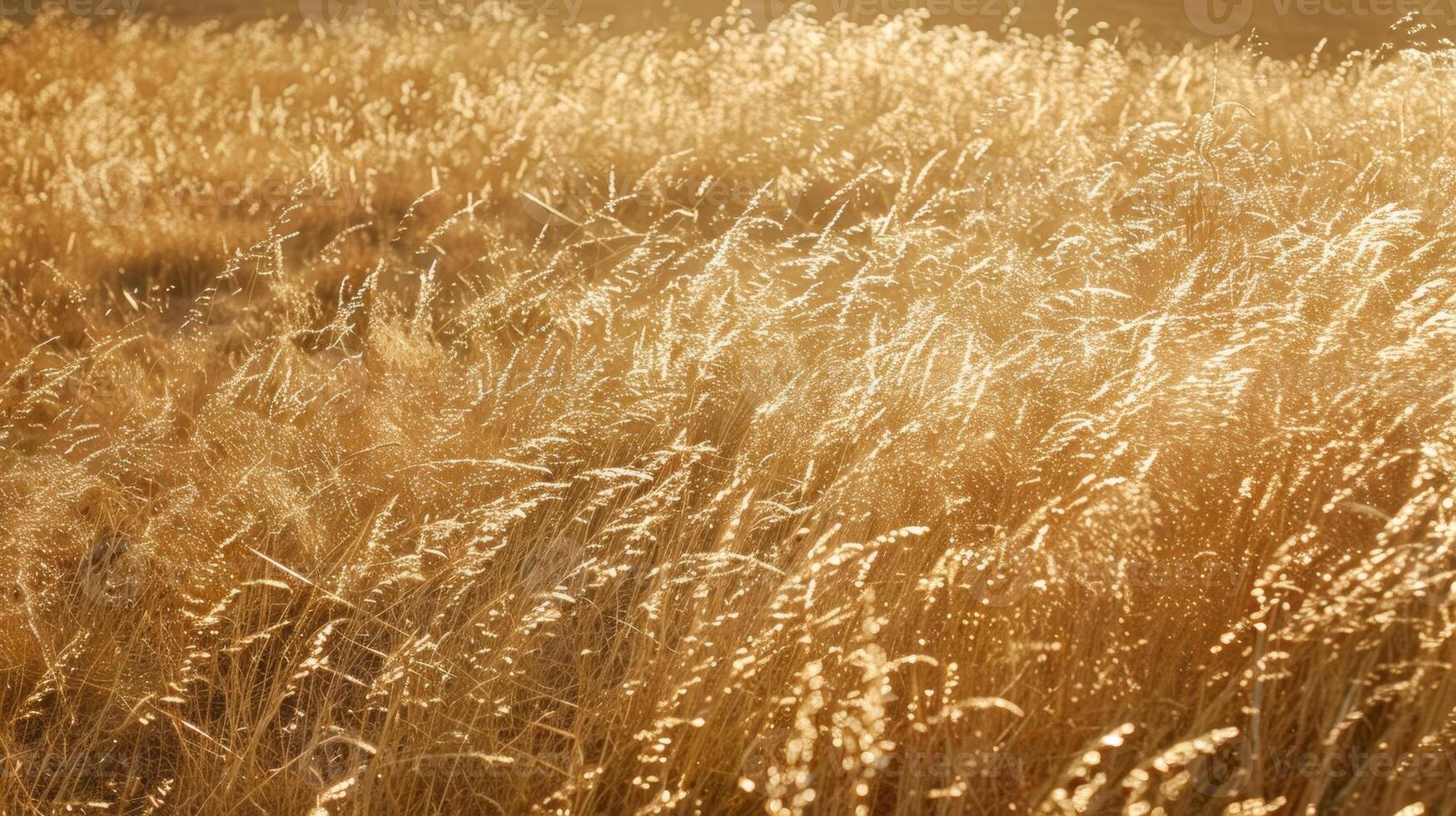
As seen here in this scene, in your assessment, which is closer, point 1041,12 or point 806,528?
point 806,528

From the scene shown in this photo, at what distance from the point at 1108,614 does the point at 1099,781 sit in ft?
1.51

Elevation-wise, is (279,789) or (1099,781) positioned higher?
(1099,781)

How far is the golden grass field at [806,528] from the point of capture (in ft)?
5.15

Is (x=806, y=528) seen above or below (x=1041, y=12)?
below

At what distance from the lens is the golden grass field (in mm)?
1570

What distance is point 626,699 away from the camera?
1.77 meters

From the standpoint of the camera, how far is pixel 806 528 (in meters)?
2.13

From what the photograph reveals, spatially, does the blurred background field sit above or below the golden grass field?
above

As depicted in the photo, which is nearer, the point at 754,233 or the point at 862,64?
the point at 754,233

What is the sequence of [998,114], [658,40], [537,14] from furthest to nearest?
1. [537,14]
2. [658,40]
3. [998,114]

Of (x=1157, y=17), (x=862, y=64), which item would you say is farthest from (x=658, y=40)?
(x=1157, y=17)

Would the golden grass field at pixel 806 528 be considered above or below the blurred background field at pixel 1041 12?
below

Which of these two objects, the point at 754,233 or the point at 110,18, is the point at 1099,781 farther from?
the point at 110,18

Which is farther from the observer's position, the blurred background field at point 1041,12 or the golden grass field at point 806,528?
the blurred background field at point 1041,12
